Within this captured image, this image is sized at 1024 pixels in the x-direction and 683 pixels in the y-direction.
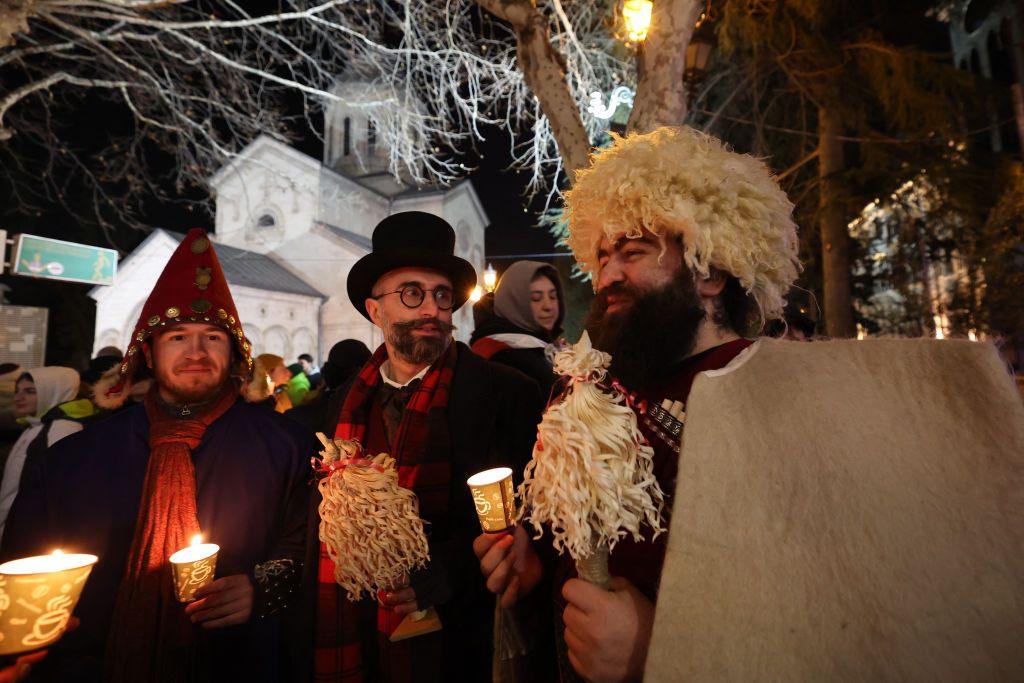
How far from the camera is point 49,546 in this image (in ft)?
7.40

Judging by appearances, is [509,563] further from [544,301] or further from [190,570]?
[544,301]

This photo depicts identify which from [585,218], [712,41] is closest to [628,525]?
[585,218]

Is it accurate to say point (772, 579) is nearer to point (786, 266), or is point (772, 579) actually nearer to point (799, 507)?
point (799, 507)

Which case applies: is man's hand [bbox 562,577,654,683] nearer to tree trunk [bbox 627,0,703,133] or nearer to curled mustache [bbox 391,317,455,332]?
curled mustache [bbox 391,317,455,332]

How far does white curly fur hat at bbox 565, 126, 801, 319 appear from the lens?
1772mm

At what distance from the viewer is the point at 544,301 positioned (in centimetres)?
480

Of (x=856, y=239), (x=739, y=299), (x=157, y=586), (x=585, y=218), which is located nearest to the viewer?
(x=739, y=299)

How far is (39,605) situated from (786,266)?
2662mm

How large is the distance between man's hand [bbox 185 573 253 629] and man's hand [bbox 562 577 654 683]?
1.57m

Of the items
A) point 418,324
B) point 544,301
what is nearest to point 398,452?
point 418,324

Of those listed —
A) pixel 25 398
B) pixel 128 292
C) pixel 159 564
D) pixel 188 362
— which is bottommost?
pixel 159 564

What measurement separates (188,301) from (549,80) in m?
3.34

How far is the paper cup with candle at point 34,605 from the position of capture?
4.91 feet

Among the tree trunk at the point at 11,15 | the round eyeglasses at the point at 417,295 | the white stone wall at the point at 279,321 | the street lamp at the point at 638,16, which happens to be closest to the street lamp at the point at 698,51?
the street lamp at the point at 638,16
